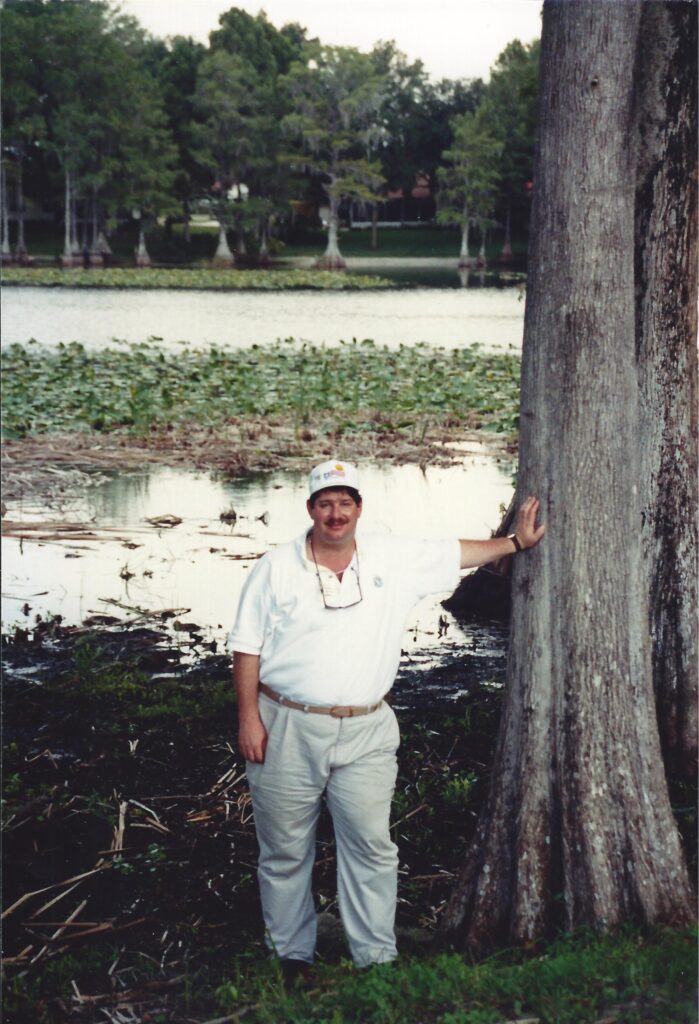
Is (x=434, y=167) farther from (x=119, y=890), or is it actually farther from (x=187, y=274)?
(x=119, y=890)

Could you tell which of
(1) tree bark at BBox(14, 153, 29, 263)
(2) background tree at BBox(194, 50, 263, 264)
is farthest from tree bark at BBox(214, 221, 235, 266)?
(1) tree bark at BBox(14, 153, 29, 263)

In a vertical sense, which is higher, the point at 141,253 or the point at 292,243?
the point at 292,243

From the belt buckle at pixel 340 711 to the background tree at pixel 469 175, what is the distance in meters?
19.9

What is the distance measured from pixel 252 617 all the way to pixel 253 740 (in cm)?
42

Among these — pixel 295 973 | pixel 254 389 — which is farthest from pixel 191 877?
pixel 254 389

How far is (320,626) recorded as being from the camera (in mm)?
4625

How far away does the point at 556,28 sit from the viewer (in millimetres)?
4844

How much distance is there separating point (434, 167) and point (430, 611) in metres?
28.7

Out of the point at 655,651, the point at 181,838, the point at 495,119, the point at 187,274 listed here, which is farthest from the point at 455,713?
the point at 187,274

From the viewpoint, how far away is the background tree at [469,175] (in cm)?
2848

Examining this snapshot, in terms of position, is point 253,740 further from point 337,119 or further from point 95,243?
point 95,243

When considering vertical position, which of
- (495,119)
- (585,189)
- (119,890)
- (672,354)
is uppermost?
(495,119)

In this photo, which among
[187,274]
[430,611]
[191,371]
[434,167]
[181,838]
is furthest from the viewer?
[187,274]

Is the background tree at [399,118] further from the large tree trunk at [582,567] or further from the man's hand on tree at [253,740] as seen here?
the man's hand on tree at [253,740]
